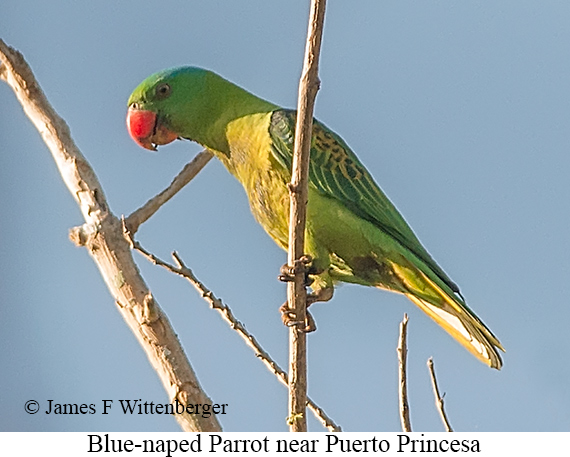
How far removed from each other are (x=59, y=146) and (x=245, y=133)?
0.92 metres

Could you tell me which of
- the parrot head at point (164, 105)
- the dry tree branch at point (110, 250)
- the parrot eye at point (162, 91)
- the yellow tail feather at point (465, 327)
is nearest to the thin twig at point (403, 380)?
the dry tree branch at point (110, 250)

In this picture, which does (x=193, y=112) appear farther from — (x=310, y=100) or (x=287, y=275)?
(x=310, y=100)

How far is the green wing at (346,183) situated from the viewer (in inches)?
136

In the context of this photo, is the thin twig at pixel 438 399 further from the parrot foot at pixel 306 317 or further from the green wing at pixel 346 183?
the green wing at pixel 346 183

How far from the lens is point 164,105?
13.0 feet

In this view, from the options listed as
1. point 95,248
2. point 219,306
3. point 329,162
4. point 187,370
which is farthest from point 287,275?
point 329,162

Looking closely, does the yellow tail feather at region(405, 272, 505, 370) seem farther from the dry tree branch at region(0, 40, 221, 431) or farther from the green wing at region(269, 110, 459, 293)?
the dry tree branch at region(0, 40, 221, 431)

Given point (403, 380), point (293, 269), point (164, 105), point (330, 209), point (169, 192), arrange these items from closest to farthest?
point (403, 380)
point (293, 269)
point (169, 192)
point (330, 209)
point (164, 105)

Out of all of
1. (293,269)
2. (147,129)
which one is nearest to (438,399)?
(293,269)

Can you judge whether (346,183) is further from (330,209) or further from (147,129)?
(147,129)

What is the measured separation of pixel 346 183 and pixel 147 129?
42.7 inches

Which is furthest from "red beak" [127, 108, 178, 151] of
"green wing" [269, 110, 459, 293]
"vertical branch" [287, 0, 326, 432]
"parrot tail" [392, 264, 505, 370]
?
"vertical branch" [287, 0, 326, 432]

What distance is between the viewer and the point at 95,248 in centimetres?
280
